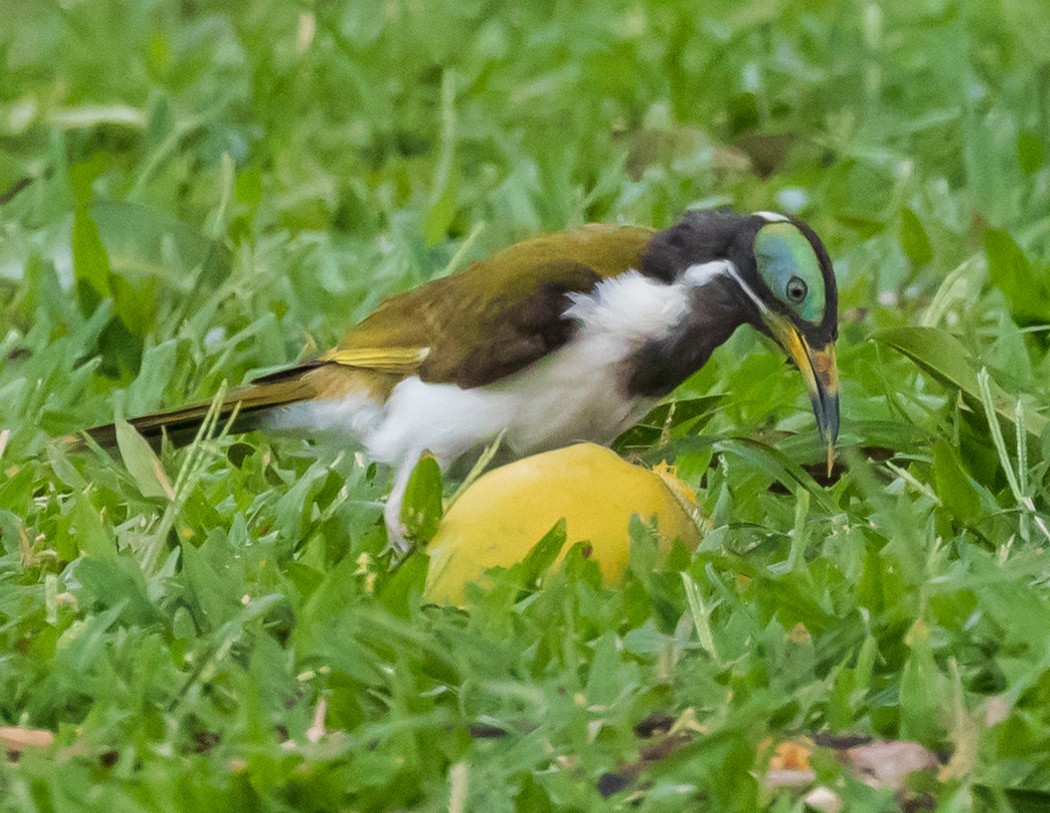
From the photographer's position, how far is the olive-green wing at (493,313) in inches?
155

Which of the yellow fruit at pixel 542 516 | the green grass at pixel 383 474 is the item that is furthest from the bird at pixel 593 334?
the yellow fruit at pixel 542 516

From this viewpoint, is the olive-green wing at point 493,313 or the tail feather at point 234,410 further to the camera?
the tail feather at point 234,410

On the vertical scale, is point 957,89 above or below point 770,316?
below

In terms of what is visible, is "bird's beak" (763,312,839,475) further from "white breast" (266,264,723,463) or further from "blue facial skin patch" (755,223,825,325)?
"white breast" (266,264,723,463)

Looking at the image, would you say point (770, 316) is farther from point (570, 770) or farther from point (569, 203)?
point (569, 203)

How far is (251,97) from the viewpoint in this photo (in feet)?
23.4

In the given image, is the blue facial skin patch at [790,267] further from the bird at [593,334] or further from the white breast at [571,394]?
the white breast at [571,394]

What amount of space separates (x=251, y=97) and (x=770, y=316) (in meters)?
3.67

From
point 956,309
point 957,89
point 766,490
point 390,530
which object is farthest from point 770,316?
point 957,89

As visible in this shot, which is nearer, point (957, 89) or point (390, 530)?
point (390, 530)

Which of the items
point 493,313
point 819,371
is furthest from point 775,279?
point 493,313

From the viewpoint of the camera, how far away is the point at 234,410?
4.14 metres

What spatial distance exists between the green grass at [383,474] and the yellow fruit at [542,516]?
12 cm

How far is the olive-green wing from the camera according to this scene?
3941mm
